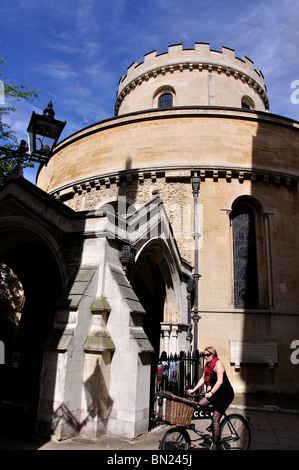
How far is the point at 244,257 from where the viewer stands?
42.1 ft

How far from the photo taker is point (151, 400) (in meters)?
6.75

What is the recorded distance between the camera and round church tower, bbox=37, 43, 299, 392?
11328mm

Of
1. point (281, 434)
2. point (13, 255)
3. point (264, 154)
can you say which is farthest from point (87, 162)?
point (281, 434)

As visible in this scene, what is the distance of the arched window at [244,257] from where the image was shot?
12352mm

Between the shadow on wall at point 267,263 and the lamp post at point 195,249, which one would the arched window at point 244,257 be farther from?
the lamp post at point 195,249

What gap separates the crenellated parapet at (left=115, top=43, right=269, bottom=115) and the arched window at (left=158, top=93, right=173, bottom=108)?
1.39 ft

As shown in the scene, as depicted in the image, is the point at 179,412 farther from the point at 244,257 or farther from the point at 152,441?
the point at 244,257

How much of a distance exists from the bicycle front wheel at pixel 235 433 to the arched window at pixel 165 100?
63.9ft

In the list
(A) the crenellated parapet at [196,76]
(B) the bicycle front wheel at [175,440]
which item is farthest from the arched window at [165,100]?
(B) the bicycle front wheel at [175,440]

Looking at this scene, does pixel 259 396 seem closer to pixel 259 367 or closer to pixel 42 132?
pixel 259 367

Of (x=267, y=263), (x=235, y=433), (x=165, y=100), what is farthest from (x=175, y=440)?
(x=165, y=100)

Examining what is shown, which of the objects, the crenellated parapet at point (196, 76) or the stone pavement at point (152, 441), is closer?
the stone pavement at point (152, 441)

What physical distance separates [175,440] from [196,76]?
20800 millimetres

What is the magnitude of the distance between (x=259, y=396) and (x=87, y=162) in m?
12.0
